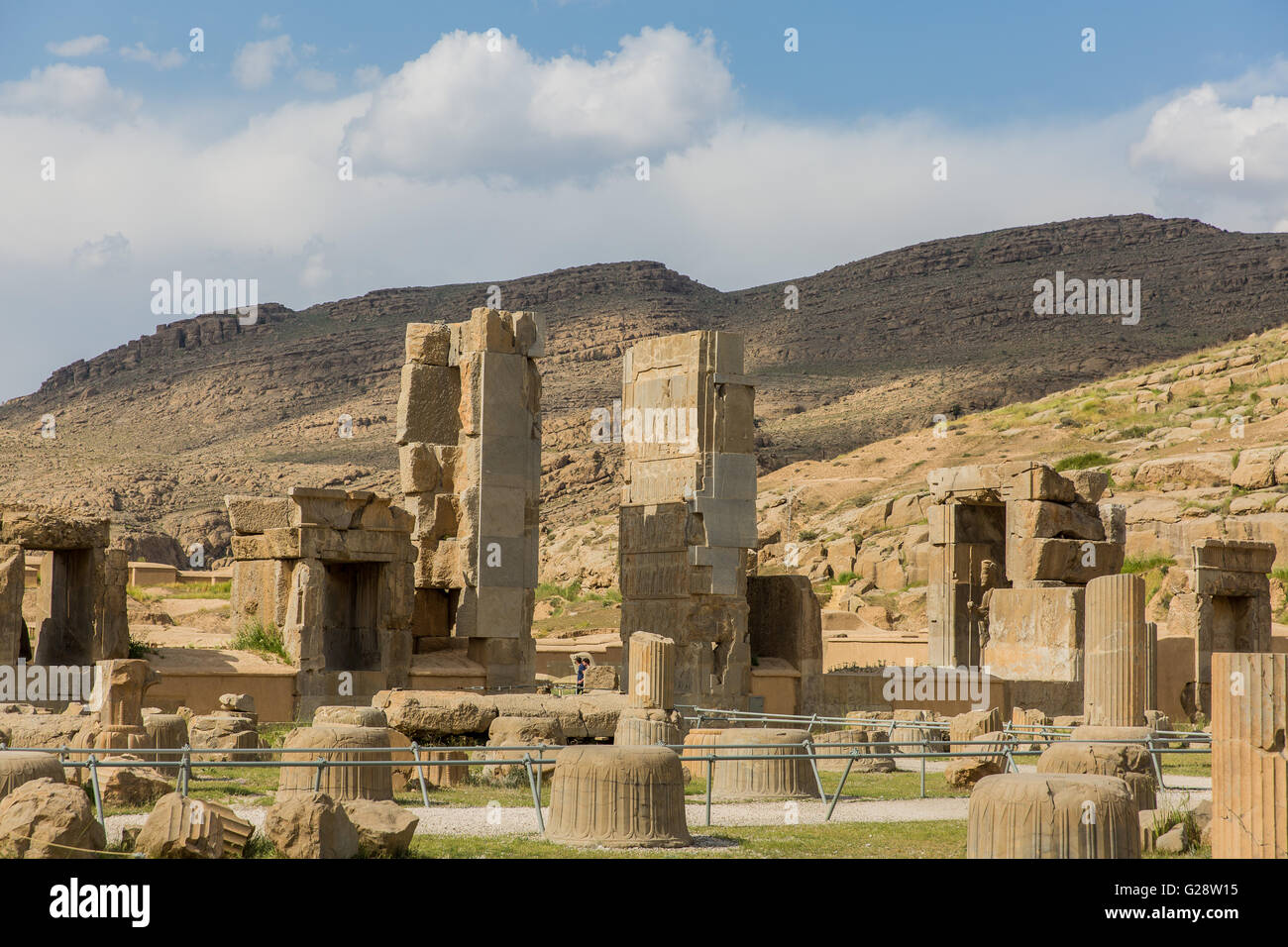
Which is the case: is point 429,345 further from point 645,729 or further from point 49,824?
point 49,824

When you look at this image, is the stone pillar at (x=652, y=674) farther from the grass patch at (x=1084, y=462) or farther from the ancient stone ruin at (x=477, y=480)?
the grass patch at (x=1084, y=462)

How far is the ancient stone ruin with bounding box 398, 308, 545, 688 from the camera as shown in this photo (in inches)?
834

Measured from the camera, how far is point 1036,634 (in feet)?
73.7

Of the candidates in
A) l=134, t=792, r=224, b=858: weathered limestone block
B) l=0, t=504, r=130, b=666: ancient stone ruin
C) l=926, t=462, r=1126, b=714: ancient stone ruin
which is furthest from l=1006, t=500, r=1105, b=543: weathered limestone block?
l=134, t=792, r=224, b=858: weathered limestone block

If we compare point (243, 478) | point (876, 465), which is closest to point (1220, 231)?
point (876, 465)

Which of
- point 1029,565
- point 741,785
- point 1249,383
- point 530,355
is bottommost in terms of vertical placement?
point 741,785

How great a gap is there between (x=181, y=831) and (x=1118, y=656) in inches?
392

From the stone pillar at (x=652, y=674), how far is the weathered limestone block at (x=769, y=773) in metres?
1.93

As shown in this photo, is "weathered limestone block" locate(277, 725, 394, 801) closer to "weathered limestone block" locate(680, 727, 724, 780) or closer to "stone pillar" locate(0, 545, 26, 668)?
"weathered limestone block" locate(680, 727, 724, 780)

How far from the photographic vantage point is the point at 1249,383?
164ft

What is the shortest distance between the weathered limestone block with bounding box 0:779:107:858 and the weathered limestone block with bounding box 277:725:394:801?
2669 mm

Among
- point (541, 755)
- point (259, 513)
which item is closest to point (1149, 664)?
point (541, 755)
